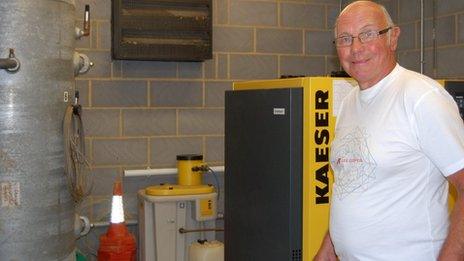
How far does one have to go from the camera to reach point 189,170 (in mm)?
3703

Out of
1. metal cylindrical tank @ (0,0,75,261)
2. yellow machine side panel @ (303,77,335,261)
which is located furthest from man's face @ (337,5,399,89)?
metal cylindrical tank @ (0,0,75,261)

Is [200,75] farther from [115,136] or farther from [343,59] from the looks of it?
[343,59]

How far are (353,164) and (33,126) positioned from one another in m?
1.44

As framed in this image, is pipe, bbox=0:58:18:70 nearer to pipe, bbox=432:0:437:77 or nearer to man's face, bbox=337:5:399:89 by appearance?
man's face, bbox=337:5:399:89

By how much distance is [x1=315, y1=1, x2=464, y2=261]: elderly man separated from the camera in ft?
4.98


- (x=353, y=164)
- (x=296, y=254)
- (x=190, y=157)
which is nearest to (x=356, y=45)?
(x=353, y=164)

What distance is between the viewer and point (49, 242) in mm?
2584

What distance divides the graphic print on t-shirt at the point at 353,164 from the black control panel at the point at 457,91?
→ 78cm

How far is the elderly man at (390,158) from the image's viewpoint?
1519mm

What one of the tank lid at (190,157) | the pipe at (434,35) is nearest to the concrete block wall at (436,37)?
the pipe at (434,35)

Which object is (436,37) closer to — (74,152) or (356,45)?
(356,45)

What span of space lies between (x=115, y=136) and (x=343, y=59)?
2.29 m

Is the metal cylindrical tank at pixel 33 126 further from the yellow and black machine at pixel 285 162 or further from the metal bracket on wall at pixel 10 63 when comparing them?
the yellow and black machine at pixel 285 162

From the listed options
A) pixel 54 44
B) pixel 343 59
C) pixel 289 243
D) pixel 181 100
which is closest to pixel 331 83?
pixel 343 59
